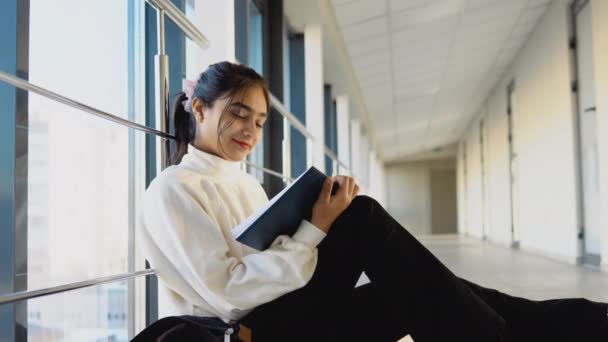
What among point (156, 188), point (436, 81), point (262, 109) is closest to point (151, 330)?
point (156, 188)

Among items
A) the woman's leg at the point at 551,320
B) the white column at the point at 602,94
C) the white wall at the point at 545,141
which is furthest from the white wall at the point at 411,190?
the woman's leg at the point at 551,320

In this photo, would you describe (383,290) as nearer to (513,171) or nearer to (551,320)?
(551,320)

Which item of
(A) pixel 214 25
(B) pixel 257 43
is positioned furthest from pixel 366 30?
(A) pixel 214 25

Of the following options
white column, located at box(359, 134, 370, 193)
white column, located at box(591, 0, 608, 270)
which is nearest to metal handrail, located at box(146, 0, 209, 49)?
white column, located at box(591, 0, 608, 270)

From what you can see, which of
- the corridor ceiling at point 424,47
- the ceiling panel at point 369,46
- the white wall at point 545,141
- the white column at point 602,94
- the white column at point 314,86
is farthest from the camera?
the ceiling panel at point 369,46

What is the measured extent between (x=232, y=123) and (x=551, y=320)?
58 cm

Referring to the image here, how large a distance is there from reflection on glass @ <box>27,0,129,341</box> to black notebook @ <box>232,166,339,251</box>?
11.8 inches

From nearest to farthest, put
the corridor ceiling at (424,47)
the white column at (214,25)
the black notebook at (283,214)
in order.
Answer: the black notebook at (283,214)
the white column at (214,25)
the corridor ceiling at (424,47)

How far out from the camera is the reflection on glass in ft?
2.98

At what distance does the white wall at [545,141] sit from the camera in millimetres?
4363

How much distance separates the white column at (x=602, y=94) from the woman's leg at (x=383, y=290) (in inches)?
116

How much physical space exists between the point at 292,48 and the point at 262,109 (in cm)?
323

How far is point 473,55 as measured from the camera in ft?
19.3

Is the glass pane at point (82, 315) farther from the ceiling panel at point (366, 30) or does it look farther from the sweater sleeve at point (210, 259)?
the ceiling panel at point (366, 30)
